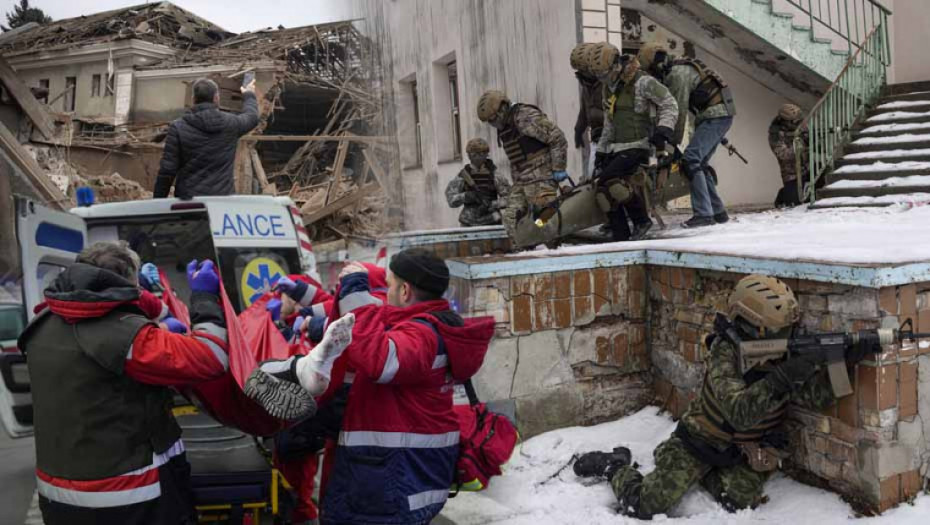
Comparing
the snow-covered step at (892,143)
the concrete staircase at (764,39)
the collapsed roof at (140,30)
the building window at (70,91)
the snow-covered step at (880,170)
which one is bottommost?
the snow-covered step at (880,170)

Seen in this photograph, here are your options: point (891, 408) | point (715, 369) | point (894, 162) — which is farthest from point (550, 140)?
point (894, 162)

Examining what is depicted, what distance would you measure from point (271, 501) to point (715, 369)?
182 cm

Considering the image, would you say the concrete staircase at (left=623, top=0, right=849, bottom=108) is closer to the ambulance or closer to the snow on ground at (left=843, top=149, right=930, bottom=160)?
the snow on ground at (left=843, top=149, right=930, bottom=160)

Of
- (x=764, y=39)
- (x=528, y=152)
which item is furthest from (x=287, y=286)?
(x=764, y=39)

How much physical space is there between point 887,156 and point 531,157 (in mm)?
3756

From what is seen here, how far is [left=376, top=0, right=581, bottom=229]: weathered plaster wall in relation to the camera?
22.8ft

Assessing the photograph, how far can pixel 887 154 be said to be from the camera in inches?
271

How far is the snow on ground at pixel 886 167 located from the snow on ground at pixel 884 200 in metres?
0.47

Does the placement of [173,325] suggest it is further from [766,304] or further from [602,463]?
[766,304]

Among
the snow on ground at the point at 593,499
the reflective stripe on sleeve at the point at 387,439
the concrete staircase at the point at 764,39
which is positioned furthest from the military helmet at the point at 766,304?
the concrete staircase at the point at 764,39

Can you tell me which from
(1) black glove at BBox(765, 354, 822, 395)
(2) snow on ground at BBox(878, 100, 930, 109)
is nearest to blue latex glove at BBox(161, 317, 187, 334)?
(1) black glove at BBox(765, 354, 822, 395)

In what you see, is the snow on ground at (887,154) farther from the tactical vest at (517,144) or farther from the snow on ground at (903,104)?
the tactical vest at (517,144)

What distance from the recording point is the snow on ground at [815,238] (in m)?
2.94

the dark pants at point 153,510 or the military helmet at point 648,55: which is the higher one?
the military helmet at point 648,55
